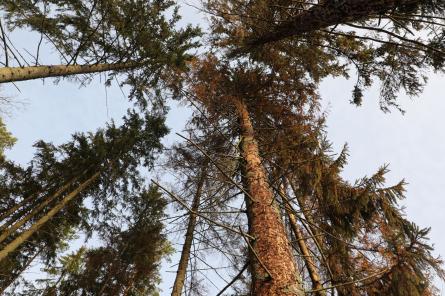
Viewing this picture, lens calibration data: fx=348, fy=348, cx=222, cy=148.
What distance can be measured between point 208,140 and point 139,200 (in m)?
5.43

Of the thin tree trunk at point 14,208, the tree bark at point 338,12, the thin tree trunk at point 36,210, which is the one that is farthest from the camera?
the thin tree trunk at point 14,208

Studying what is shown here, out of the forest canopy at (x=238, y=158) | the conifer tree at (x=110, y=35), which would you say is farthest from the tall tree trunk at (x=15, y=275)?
the conifer tree at (x=110, y=35)

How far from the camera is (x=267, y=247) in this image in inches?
141

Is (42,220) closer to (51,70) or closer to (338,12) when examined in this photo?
(51,70)

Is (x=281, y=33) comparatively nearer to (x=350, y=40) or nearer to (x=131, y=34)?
(x=350, y=40)

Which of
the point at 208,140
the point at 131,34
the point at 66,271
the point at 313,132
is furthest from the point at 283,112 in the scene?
the point at 66,271

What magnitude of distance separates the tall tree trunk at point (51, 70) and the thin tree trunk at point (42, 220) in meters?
4.54

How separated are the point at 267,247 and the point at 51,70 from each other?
200 inches

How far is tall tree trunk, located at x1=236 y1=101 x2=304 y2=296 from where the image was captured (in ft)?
10.4

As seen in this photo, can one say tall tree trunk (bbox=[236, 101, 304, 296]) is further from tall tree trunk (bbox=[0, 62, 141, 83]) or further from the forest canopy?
tall tree trunk (bbox=[0, 62, 141, 83])

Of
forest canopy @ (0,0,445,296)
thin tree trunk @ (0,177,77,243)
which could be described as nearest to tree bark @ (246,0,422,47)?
forest canopy @ (0,0,445,296)

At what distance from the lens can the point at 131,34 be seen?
7492 millimetres

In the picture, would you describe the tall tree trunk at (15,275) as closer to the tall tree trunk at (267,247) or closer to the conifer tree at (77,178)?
the conifer tree at (77,178)

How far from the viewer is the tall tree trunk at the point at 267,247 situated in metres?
3.16
